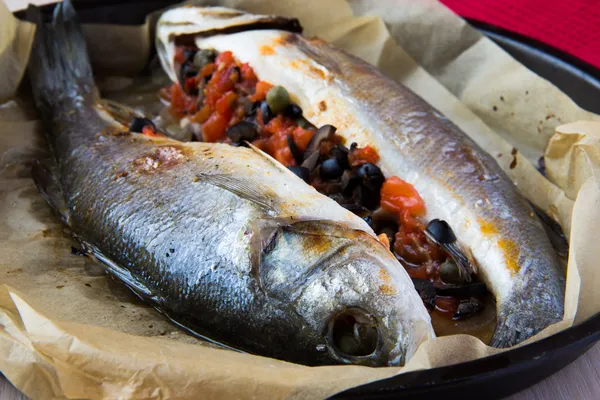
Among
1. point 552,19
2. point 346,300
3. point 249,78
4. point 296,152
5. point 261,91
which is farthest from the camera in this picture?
point 552,19

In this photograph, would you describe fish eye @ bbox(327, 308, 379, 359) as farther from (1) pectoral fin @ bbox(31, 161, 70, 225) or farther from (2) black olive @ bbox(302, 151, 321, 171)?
(1) pectoral fin @ bbox(31, 161, 70, 225)

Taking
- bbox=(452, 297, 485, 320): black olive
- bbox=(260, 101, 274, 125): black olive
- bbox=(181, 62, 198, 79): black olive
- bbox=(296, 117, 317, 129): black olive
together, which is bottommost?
bbox=(452, 297, 485, 320): black olive

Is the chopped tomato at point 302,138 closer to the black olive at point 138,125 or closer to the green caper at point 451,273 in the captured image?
the black olive at point 138,125

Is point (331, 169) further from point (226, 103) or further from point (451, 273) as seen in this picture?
point (226, 103)

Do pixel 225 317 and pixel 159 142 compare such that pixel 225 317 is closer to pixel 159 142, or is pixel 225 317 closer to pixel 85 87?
pixel 159 142

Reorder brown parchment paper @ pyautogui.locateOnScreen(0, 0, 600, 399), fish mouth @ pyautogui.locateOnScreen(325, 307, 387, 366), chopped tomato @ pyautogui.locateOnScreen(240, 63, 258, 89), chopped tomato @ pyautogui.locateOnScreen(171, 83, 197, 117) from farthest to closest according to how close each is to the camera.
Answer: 1. chopped tomato @ pyautogui.locateOnScreen(171, 83, 197, 117)
2. chopped tomato @ pyautogui.locateOnScreen(240, 63, 258, 89)
3. fish mouth @ pyautogui.locateOnScreen(325, 307, 387, 366)
4. brown parchment paper @ pyautogui.locateOnScreen(0, 0, 600, 399)

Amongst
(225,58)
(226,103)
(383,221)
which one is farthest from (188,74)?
(383,221)

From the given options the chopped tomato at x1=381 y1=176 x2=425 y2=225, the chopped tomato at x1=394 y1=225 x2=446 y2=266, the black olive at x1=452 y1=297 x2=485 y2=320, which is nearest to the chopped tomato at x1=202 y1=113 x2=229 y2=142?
the chopped tomato at x1=381 y1=176 x2=425 y2=225
